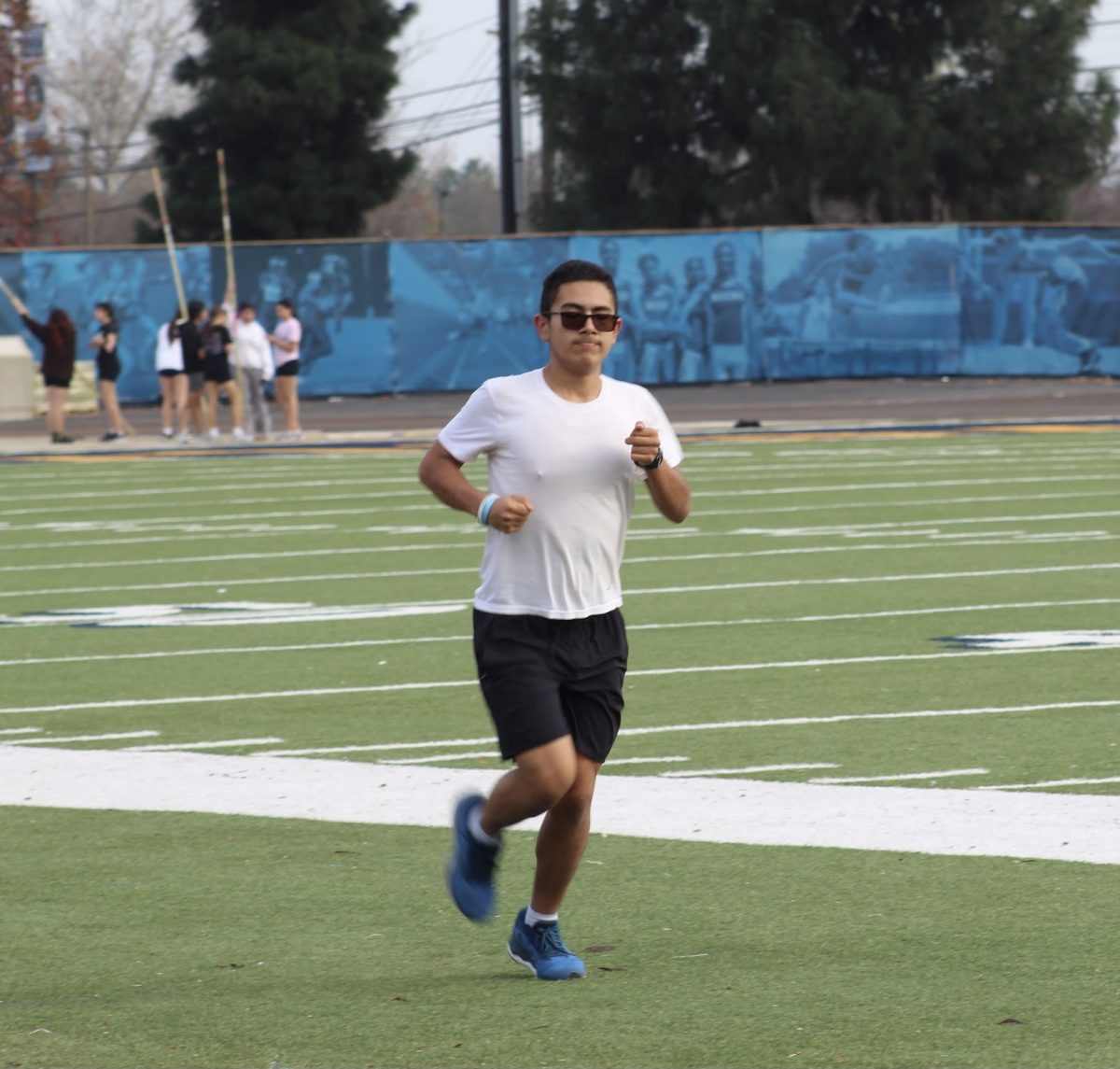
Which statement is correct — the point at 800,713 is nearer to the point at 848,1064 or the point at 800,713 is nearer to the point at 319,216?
the point at 848,1064

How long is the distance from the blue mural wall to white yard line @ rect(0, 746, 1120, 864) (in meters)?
30.4

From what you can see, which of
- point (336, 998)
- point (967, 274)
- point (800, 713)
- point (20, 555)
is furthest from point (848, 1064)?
point (967, 274)

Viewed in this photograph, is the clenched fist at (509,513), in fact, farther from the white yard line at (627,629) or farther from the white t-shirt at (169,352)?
the white t-shirt at (169,352)

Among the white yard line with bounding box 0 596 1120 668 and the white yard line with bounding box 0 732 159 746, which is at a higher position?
the white yard line with bounding box 0 732 159 746

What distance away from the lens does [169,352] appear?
93.5 feet

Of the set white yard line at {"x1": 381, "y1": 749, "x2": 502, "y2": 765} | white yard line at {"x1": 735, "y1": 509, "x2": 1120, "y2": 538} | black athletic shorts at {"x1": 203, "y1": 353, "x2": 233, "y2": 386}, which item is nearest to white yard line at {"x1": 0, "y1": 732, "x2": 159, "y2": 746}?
white yard line at {"x1": 381, "y1": 749, "x2": 502, "y2": 765}

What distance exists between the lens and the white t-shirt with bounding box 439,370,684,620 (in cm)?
571

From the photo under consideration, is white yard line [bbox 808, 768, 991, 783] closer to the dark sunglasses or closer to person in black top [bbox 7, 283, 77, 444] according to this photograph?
the dark sunglasses

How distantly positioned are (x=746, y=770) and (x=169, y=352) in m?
21.1

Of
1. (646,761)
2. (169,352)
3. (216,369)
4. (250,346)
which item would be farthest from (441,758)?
(216,369)

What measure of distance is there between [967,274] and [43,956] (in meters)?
35.9

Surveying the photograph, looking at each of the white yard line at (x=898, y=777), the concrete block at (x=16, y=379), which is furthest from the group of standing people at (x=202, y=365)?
the white yard line at (x=898, y=777)

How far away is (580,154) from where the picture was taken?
4994cm

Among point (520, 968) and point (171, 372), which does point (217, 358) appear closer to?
point (171, 372)
